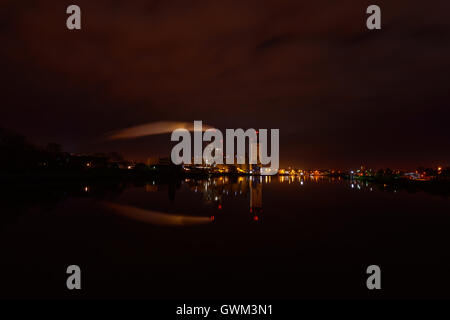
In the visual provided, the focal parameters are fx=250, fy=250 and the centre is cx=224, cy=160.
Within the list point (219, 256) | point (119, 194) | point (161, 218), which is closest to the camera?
point (219, 256)

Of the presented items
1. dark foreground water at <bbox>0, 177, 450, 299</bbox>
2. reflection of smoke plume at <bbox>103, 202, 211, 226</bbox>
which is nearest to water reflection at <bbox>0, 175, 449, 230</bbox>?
reflection of smoke plume at <bbox>103, 202, 211, 226</bbox>

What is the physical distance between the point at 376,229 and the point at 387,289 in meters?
6.62

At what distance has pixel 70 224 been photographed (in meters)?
11.8

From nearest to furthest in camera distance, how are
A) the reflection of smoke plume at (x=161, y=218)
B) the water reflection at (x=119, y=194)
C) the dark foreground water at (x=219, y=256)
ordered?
the dark foreground water at (x=219, y=256) < the reflection of smoke plume at (x=161, y=218) < the water reflection at (x=119, y=194)

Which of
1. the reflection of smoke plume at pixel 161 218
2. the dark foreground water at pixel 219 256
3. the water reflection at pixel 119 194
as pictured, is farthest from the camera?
the water reflection at pixel 119 194

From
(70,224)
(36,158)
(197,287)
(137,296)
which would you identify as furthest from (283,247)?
(36,158)

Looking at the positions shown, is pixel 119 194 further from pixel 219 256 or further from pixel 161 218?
pixel 219 256

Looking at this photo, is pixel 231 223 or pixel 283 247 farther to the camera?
pixel 231 223

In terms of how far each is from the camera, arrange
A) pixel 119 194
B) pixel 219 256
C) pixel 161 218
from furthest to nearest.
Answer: pixel 119 194
pixel 161 218
pixel 219 256

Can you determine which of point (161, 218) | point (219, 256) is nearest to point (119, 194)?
point (161, 218)

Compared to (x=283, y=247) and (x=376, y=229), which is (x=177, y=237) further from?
(x=376, y=229)

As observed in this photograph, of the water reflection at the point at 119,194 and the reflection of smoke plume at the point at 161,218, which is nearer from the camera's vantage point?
the reflection of smoke plume at the point at 161,218

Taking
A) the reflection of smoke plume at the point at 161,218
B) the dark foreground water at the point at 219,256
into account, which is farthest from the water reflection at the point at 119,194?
the dark foreground water at the point at 219,256

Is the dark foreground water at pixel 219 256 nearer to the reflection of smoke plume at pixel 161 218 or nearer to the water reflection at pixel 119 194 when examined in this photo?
the reflection of smoke plume at pixel 161 218
